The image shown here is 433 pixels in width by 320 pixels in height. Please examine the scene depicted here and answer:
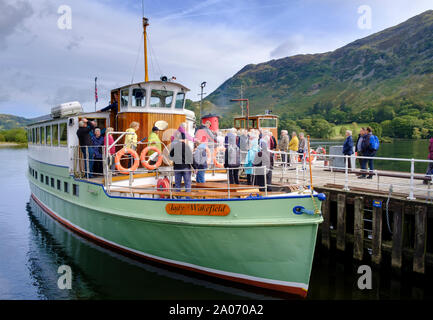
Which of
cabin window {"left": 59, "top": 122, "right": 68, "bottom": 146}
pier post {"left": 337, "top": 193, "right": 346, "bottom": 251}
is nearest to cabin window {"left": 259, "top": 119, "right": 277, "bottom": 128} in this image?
pier post {"left": 337, "top": 193, "right": 346, "bottom": 251}

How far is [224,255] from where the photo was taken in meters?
7.43

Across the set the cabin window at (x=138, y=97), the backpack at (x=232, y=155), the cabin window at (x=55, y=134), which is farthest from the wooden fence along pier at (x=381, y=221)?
the cabin window at (x=55, y=134)

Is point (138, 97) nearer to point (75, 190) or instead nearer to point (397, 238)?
point (75, 190)

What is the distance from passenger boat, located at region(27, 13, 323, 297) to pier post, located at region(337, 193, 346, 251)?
3050 mm

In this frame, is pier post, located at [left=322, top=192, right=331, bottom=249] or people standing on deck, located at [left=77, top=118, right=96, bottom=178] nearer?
people standing on deck, located at [left=77, top=118, right=96, bottom=178]

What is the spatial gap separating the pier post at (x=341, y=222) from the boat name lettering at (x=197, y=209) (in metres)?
4.69

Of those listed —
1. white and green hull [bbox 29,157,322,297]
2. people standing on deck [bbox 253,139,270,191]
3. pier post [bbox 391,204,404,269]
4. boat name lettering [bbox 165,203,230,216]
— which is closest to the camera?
white and green hull [bbox 29,157,322,297]

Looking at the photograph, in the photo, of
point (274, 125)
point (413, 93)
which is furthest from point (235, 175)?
point (413, 93)

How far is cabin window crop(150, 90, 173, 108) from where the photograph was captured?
35.4ft

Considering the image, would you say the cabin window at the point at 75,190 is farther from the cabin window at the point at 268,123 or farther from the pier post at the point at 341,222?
the cabin window at the point at 268,123

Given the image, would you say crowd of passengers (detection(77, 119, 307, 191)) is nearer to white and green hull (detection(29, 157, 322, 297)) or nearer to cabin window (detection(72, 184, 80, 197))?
white and green hull (detection(29, 157, 322, 297))

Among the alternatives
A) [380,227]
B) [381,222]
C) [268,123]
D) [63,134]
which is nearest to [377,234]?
[380,227]

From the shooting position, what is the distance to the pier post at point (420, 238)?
8266mm

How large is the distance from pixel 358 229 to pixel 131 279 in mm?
6600
